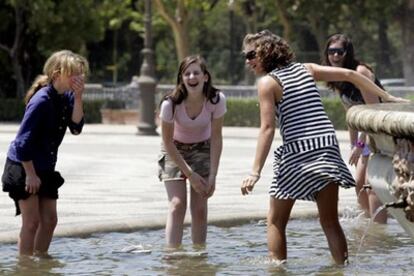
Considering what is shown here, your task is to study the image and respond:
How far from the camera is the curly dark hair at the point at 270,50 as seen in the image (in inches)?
316

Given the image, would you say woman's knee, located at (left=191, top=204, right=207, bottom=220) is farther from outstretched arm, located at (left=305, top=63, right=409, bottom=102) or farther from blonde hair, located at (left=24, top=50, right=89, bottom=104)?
outstretched arm, located at (left=305, top=63, right=409, bottom=102)

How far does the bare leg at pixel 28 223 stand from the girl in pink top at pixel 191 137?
37.5 inches

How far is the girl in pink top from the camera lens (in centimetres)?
900

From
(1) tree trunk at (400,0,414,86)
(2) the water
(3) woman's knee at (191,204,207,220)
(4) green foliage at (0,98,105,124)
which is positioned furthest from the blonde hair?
(1) tree trunk at (400,0,414,86)

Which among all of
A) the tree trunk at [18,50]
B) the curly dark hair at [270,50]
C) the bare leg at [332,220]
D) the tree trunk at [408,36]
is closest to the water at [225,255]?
the bare leg at [332,220]

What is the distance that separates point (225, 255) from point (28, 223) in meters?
1.45

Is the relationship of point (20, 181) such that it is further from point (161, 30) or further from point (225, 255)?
point (161, 30)

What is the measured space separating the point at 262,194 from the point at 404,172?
746cm

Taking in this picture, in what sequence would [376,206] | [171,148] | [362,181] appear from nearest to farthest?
[171,148] < [376,206] < [362,181]

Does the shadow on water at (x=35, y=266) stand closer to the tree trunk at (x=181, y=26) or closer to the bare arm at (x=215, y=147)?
the bare arm at (x=215, y=147)

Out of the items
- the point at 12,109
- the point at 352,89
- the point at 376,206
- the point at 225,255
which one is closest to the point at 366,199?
the point at 376,206

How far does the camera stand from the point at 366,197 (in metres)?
11.5

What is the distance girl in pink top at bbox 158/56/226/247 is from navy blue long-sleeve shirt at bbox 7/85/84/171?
67cm

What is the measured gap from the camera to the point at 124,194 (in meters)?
13.8
